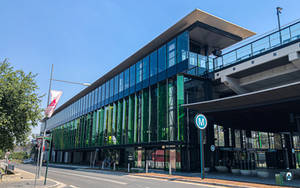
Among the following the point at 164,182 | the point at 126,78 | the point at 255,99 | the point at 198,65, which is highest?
the point at 126,78

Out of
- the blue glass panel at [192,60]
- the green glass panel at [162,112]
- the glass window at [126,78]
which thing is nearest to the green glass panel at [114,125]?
the glass window at [126,78]

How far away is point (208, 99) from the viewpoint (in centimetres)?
2831

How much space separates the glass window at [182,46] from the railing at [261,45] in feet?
12.2

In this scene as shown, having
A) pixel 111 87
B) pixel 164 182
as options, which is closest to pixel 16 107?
pixel 164 182

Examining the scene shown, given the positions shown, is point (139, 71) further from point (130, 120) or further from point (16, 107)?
point (16, 107)

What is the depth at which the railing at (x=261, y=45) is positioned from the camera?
1974 centimetres

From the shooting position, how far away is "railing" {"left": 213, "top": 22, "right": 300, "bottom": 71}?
19.7 metres

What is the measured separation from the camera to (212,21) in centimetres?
2900

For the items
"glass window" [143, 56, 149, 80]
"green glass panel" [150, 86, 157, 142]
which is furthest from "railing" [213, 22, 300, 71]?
"glass window" [143, 56, 149, 80]

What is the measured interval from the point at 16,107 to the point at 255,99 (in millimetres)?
17569

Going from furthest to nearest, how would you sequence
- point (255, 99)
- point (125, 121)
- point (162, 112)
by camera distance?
point (125, 121) < point (162, 112) < point (255, 99)

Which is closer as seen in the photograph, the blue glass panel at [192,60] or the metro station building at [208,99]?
the metro station building at [208,99]

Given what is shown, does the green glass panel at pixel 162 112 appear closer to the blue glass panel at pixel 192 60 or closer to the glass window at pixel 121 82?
the blue glass panel at pixel 192 60

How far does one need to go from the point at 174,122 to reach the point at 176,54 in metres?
8.18
